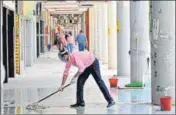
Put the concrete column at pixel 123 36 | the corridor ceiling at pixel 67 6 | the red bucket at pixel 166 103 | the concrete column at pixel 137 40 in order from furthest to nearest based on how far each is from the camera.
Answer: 1. the corridor ceiling at pixel 67 6
2. the concrete column at pixel 123 36
3. the concrete column at pixel 137 40
4. the red bucket at pixel 166 103

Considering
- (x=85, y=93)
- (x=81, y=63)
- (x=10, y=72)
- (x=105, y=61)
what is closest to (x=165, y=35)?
(x=81, y=63)

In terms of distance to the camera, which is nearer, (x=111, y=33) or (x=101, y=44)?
(x=111, y=33)

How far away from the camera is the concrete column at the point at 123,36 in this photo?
2247 cm

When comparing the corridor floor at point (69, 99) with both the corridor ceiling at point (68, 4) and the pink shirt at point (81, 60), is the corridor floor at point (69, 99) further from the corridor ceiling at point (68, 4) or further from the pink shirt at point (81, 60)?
the corridor ceiling at point (68, 4)

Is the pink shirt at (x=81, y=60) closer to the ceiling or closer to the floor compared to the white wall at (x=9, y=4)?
closer to the floor

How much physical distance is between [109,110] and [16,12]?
12.5 metres

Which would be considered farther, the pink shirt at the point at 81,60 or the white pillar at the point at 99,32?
the white pillar at the point at 99,32

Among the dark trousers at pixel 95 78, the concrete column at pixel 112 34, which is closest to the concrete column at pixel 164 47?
the dark trousers at pixel 95 78

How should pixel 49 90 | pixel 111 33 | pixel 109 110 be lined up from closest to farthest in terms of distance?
pixel 109 110 < pixel 49 90 < pixel 111 33

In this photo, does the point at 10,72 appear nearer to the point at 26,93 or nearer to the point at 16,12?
the point at 16,12

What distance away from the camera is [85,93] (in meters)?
16.1

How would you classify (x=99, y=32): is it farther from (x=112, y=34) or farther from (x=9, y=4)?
(x=9, y=4)

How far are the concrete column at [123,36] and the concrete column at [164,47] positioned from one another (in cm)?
938

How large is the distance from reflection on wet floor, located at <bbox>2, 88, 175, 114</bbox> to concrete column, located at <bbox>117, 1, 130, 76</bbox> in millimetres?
5410
